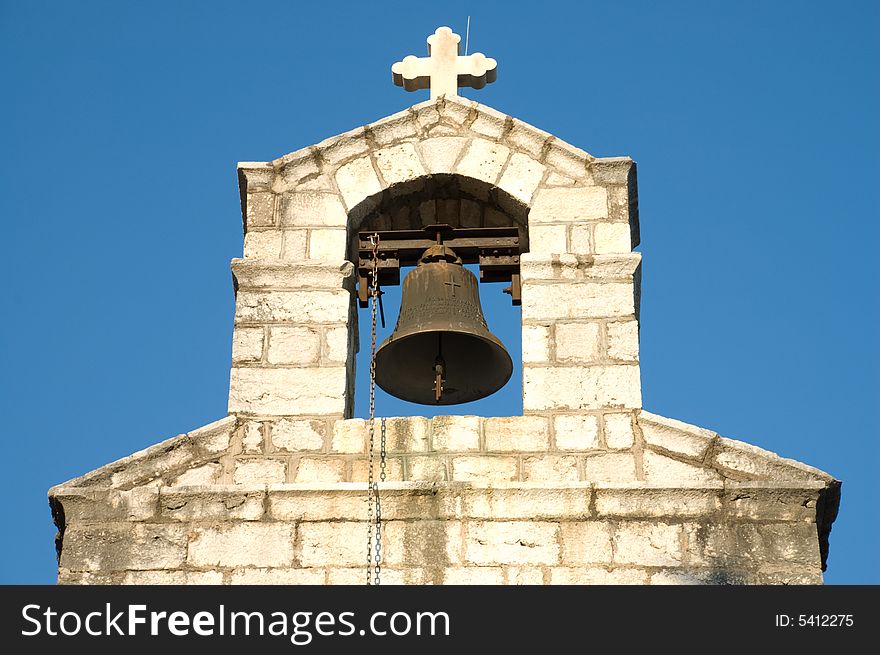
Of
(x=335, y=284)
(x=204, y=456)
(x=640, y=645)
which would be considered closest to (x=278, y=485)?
(x=204, y=456)

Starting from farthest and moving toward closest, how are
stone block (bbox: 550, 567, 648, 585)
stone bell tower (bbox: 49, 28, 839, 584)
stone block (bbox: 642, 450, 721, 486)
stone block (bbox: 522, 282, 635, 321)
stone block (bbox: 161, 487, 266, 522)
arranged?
1. stone block (bbox: 522, 282, 635, 321)
2. stone block (bbox: 642, 450, 721, 486)
3. stone block (bbox: 161, 487, 266, 522)
4. stone bell tower (bbox: 49, 28, 839, 584)
5. stone block (bbox: 550, 567, 648, 585)

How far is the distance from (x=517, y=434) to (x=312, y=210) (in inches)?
63.4

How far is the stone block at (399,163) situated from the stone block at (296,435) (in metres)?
1.43

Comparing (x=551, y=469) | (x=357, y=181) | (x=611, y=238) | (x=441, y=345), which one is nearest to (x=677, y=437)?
(x=551, y=469)

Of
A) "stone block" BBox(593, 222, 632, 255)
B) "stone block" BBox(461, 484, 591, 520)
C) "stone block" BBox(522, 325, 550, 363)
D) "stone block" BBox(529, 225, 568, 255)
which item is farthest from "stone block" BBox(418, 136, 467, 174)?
→ "stone block" BBox(461, 484, 591, 520)

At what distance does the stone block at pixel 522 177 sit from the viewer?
10477mm

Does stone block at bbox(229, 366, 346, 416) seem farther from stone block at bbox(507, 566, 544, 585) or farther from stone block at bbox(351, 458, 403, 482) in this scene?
stone block at bbox(507, 566, 544, 585)

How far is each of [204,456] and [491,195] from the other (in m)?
1.98

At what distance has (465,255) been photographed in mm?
10555

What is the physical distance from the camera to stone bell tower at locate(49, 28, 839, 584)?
9086mm

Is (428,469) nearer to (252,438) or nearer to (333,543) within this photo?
(333,543)

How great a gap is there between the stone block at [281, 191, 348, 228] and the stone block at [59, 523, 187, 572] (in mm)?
1821

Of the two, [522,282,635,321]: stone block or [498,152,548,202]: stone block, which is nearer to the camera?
[522,282,635,321]: stone block

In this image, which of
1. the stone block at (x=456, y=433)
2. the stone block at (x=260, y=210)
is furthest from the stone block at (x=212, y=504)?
the stone block at (x=260, y=210)
